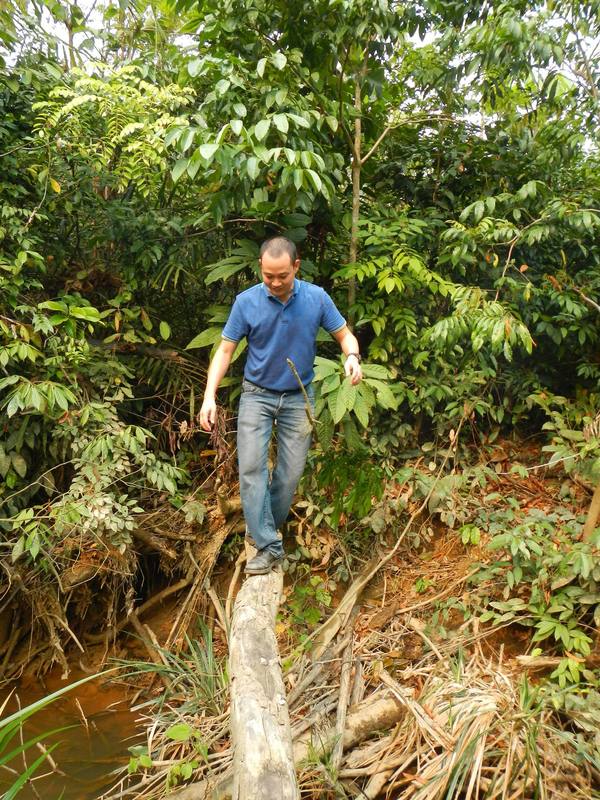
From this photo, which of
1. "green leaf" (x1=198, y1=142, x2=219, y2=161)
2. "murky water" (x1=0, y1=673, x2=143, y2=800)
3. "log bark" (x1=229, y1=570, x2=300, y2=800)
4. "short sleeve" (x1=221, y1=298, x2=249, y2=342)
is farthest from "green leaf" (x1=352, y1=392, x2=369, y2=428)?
"murky water" (x1=0, y1=673, x2=143, y2=800)

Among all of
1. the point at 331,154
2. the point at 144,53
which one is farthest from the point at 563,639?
the point at 144,53

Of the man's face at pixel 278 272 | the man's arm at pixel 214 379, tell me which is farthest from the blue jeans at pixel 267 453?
the man's face at pixel 278 272

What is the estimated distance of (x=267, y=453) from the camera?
10.1 ft

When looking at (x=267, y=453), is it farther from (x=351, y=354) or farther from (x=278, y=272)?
(x=278, y=272)

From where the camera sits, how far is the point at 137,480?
443cm

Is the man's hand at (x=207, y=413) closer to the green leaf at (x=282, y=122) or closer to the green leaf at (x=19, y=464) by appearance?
the green leaf at (x=282, y=122)

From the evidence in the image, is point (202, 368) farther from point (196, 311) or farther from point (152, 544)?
point (152, 544)

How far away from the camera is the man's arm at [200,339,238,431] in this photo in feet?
9.45

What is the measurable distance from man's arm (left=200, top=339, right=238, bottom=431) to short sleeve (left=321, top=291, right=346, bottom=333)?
50cm

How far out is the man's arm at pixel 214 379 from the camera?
288 centimetres

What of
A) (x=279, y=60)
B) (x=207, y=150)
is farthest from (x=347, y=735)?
(x=279, y=60)

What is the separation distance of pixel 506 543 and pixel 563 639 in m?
0.62

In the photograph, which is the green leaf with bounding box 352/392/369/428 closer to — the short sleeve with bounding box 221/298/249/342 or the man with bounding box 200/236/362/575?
the man with bounding box 200/236/362/575

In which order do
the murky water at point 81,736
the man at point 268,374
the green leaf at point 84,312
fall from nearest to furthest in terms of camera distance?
the man at point 268,374, the murky water at point 81,736, the green leaf at point 84,312
